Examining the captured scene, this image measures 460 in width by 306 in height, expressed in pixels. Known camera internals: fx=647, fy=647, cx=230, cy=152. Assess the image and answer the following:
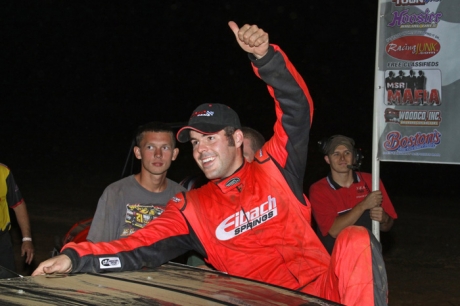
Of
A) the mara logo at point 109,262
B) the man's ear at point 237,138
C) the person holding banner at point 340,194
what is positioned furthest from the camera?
the person holding banner at point 340,194

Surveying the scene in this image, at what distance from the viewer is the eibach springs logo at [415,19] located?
4.80m

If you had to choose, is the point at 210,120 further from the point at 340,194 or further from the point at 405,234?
the point at 405,234

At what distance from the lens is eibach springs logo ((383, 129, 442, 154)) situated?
15.7ft

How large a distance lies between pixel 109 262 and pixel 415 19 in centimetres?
295

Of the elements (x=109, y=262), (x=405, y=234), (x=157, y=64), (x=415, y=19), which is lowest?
(x=109, y=262)

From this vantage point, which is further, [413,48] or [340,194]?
[340,194]

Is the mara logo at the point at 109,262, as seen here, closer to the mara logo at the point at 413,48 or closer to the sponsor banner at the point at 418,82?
the sponsor banner at the point at 418,82

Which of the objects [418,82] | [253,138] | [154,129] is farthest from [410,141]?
[154,129]

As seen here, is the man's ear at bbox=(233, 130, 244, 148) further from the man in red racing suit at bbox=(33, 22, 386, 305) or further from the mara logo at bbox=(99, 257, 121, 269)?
the mara logo at bbox=(99, 257, 121, 269)

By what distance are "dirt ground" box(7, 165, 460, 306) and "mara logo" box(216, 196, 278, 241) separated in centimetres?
400

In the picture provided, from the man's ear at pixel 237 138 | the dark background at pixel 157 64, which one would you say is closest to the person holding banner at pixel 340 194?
the man's ear at pixel 237 138

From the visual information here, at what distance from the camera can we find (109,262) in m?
3.38

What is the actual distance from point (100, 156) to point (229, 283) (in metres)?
19.8

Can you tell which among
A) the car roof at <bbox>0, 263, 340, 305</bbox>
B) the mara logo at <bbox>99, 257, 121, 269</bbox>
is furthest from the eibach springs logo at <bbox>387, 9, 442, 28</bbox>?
the mara logo at <bbox>99, 257, 121, 269</bbox>
